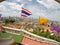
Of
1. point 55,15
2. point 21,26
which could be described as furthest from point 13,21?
point 55,15

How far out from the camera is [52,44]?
2.53 m

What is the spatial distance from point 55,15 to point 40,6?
0.24 meters

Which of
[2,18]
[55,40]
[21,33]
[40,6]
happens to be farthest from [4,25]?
[55,40]

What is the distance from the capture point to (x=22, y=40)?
251 centimetres

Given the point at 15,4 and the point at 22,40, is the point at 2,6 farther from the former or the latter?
the point at 22,40

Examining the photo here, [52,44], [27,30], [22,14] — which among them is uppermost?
[22,14]

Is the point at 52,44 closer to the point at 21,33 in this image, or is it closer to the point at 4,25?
the point at 21,33

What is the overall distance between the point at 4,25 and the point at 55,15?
703 millimetres

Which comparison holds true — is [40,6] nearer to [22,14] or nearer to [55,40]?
[22,14]

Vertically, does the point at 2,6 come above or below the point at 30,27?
above

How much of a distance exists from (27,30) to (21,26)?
98 millimetres

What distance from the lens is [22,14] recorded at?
8.32 feet

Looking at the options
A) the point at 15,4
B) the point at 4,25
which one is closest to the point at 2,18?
the point at 4,25

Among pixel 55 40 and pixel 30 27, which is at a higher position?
pixel 30 27
